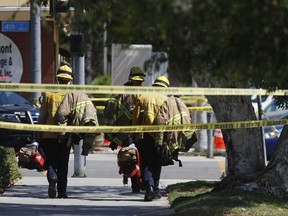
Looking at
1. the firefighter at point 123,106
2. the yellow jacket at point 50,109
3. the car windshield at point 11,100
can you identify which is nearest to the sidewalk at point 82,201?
the yellow jacket at point 50,109

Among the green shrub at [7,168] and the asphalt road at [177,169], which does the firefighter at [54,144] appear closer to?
the green shrub at [7,168]

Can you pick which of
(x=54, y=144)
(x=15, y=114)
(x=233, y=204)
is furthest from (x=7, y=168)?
(x=15, y=114)

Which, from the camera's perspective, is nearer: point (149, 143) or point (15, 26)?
point (149, 143)

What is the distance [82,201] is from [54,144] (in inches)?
33.8

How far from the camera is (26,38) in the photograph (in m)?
24.7

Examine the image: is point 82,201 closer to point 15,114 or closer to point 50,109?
point 50,109

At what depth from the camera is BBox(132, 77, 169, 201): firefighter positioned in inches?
477

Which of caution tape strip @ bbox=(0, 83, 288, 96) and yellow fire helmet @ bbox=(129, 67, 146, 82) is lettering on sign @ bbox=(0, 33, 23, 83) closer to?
yellow fire helmet @ bbox=(129, 67, 146, 82)

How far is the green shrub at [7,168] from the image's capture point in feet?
41.7

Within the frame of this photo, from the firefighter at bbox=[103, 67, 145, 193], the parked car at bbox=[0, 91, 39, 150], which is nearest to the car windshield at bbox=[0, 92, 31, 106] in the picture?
the parked car at bbox=[0, 91, 39, 150]

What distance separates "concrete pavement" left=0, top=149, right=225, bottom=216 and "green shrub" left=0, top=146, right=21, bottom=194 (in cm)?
12

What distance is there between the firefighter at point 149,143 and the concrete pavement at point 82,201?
23 centimetres

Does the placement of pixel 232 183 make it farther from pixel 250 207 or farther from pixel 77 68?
pixel 77 68

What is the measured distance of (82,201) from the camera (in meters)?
12.2
